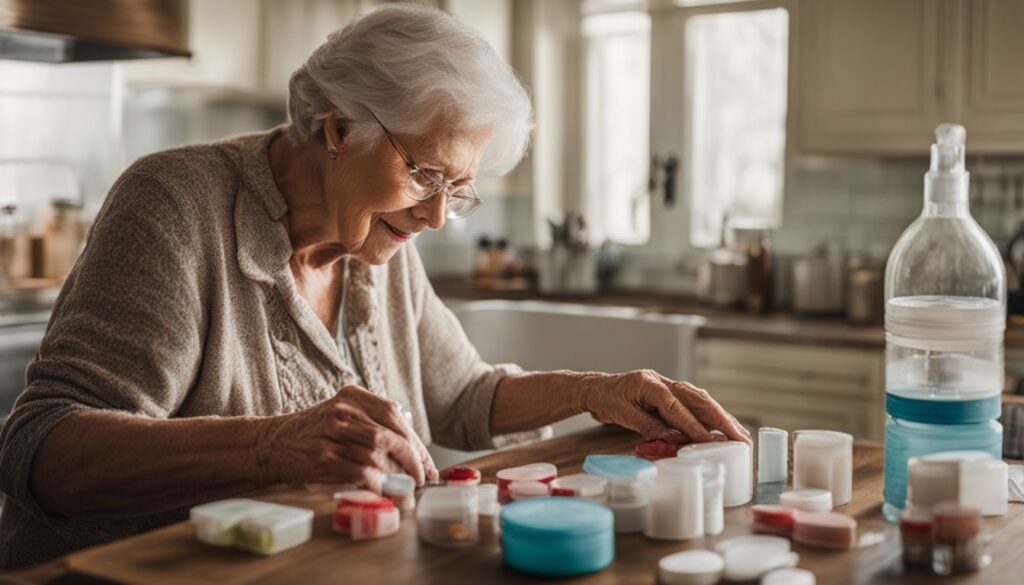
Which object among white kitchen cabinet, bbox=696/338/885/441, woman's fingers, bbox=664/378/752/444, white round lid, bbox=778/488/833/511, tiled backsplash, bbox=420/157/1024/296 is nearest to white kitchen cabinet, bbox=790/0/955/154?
tiled backsplash, bbox=420/157/1024/296

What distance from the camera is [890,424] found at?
139 cm

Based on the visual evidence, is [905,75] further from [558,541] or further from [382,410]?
[558,541]

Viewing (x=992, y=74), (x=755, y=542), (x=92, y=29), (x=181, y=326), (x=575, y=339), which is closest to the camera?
(x=755, y=542)

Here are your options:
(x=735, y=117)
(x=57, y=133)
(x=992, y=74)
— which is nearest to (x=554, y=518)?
(x=992, y=74)

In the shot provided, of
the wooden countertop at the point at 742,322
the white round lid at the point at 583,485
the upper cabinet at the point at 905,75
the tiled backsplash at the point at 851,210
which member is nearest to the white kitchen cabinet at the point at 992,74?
the upper cabinet at the point at 905,75

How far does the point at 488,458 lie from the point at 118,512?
0.50 m

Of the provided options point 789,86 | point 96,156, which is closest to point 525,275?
point 789,86

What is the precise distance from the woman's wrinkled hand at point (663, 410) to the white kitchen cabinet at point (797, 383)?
5.41 feet

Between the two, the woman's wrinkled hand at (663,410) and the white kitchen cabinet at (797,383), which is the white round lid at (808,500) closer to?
the woman's wrinkled hand at (663,410)

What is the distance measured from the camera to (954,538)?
3.79ft

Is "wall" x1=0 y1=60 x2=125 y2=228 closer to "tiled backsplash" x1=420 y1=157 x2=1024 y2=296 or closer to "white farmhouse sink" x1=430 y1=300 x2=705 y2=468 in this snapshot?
"white farmhouse sink" x1=430 y1=300 x2=705 y2=468

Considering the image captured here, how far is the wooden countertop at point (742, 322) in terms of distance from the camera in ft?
10.8

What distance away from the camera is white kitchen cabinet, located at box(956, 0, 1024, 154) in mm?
3340

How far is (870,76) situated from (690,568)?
9.22ft
